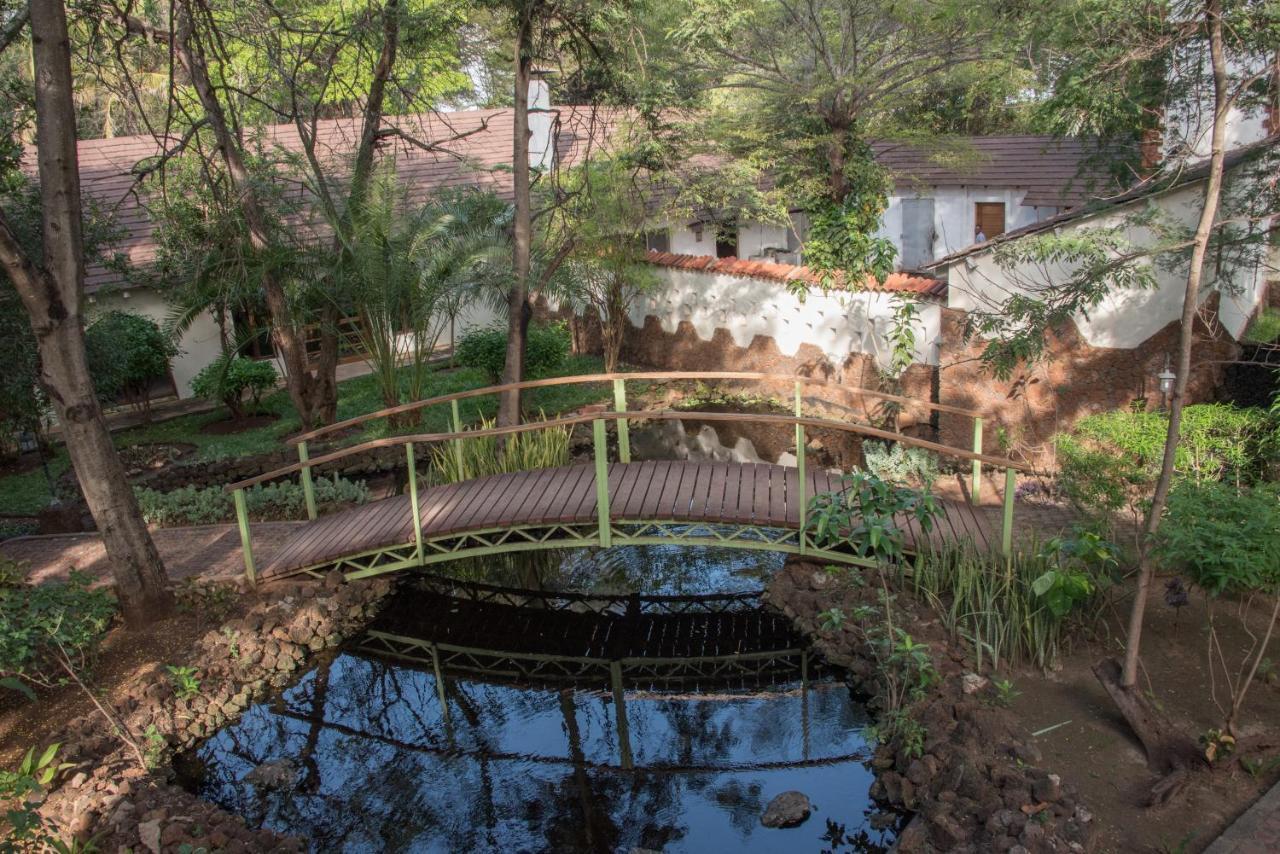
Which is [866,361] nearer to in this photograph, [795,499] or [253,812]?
[795,499]

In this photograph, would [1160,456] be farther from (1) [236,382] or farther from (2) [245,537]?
(1) [236,382]

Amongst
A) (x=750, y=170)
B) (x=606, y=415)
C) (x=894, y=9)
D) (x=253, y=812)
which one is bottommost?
(x=253, y=812)

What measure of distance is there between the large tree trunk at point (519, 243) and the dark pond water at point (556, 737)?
2777 millimetres

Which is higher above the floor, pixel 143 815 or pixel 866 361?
pixel 866 361

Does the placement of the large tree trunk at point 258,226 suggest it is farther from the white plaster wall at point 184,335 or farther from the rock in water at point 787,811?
the rock in water at point 787,811

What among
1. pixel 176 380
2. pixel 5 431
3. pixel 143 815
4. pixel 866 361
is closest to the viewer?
pixel 143 815

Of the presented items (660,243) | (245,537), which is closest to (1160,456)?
(245,537)

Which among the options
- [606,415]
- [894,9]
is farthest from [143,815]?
[894,9]

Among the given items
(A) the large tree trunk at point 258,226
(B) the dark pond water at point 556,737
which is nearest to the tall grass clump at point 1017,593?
(B) the dark pond water at point 556,737

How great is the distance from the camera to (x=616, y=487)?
27.3 feet

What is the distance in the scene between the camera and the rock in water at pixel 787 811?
5.84 metres

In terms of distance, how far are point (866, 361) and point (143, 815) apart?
9.65 meters

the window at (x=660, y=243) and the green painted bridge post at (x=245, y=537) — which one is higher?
the window at (x=660, y=243)

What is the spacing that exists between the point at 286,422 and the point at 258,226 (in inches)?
132
